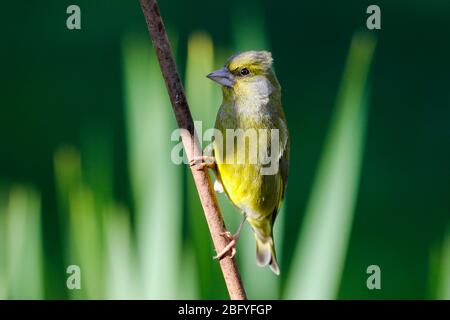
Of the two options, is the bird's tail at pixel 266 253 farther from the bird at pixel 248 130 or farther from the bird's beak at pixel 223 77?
the bird's beak at pixel 223 77

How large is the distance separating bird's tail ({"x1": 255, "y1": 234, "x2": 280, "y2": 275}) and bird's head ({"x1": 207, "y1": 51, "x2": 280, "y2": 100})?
440 millimetres

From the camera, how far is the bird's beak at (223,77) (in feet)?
5.51

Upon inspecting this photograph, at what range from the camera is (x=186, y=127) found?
1.17m

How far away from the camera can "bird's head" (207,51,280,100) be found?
1.72 metres

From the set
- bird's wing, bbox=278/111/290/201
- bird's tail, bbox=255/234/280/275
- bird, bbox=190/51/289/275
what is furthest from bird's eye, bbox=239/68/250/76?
bird's tail, bbox=255/234/280/275

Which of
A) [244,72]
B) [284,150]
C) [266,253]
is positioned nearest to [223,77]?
[244,72]

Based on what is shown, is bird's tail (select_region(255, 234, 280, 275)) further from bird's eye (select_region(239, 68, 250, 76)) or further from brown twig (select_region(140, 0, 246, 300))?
brown twig (select_region(140, 0, 246, 300))

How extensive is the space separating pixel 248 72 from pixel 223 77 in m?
0.07

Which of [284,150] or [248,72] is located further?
[284,150]

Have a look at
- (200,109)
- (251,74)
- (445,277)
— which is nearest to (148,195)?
(200,109)

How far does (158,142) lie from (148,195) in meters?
0.13

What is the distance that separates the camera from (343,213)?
1682 millimetres

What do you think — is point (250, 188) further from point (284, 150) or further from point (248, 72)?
point (248, 72)

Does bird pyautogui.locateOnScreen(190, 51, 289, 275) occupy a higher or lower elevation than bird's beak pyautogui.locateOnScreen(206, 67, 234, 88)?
lower
